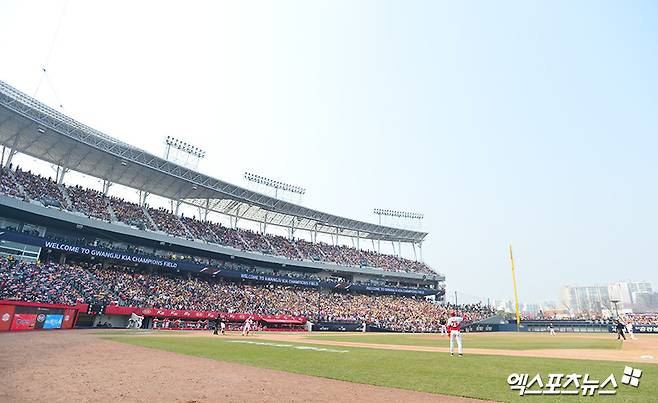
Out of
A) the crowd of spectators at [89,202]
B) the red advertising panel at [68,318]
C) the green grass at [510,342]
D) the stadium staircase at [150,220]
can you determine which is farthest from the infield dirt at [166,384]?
the stadium staircase at [150,220]

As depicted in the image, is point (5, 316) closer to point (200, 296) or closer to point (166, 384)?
point (200, 296)

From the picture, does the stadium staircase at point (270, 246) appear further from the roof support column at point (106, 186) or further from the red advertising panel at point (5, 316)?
the red advertising panel at point (5, 316)

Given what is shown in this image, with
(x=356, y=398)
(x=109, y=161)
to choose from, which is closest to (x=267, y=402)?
(x=356, y=398)

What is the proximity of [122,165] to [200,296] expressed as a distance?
19713 mm

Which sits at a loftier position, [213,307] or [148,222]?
[148,222]

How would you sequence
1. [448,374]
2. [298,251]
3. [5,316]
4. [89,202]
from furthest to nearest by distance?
1. [298,251]
2. [89,202]
3. [5,316]
4. [448,374]

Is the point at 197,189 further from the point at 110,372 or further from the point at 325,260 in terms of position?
the point at 110,372

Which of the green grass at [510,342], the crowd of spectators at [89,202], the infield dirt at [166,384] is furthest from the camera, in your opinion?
the crowd of spectators at [89,202]

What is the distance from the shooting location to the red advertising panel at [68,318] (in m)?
31.6

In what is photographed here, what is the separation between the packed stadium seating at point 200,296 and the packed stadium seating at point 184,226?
6165 mm

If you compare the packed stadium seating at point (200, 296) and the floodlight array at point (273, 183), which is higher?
the floodlight array at point (273, 183)

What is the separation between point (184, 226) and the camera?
176 ft

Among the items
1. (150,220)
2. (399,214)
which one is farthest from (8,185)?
(399,214)

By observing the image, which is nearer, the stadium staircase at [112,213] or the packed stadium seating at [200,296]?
the packed stadium seating at [200,296]
